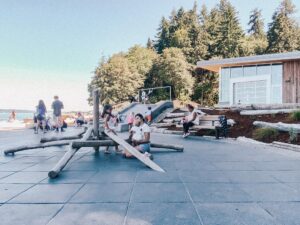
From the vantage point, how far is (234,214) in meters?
3.06

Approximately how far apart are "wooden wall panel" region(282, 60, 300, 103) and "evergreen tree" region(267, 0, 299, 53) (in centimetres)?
3233

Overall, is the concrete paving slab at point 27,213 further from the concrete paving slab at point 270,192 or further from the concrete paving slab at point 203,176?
the concrete paving slab at point 270,192

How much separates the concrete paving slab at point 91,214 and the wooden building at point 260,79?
21126mm

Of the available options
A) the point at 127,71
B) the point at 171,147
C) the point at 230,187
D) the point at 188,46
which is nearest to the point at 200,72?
the point at 188,46

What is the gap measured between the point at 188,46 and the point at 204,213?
1893 inches

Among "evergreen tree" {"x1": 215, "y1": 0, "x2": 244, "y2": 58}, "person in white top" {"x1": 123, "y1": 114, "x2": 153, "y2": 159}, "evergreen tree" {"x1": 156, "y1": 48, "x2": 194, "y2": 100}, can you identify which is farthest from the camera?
"evergreen tree" {"x1": 215, "y1": 0, "x2": 244, "y2": 58}

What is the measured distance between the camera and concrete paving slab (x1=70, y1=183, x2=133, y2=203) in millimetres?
3529

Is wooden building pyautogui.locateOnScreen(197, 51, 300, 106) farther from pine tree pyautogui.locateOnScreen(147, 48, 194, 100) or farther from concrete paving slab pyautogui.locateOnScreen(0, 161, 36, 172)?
concrete paving slab pyautogui.locateOnScreen(0, 161, 36, 172)

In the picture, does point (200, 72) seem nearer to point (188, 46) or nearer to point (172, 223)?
point (188, 46)

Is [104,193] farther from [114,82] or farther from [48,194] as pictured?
[114,82]

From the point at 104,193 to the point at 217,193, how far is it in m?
1.56

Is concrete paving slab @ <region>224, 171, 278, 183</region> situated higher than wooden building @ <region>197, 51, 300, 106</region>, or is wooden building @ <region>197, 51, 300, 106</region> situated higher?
wooden building @ <region>197, 51, 300, 106</region>

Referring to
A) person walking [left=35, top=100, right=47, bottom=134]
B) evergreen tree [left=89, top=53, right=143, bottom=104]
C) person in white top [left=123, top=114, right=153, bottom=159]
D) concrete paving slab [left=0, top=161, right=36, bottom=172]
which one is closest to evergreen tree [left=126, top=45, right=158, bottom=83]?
evergreen tree [left=89, top=53, right=143, bottom=104]

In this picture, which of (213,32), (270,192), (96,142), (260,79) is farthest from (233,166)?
(213,32)
